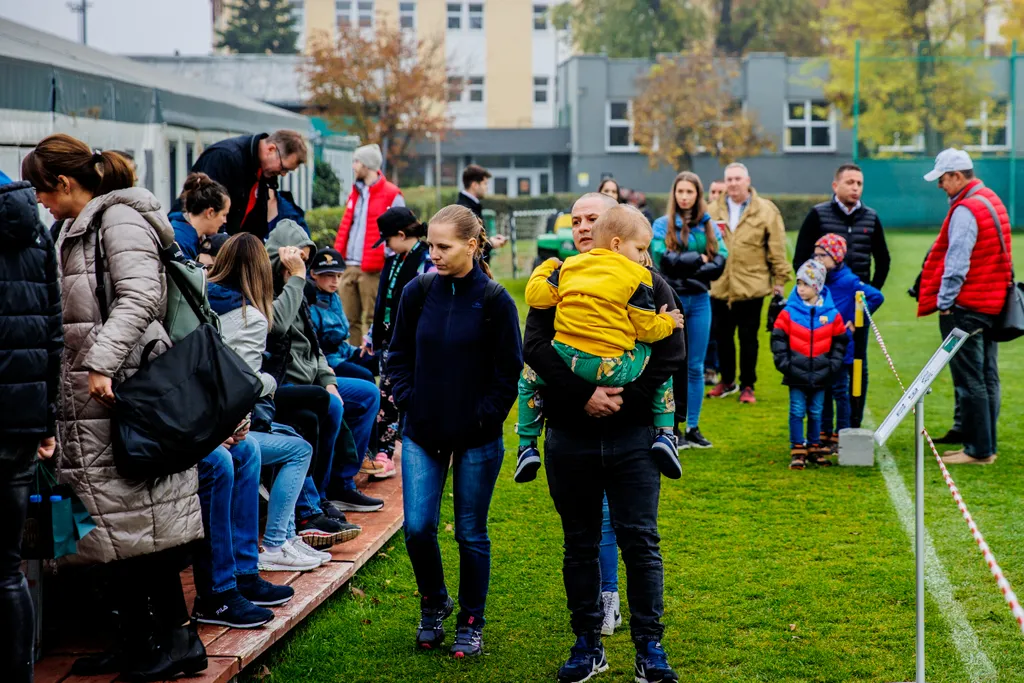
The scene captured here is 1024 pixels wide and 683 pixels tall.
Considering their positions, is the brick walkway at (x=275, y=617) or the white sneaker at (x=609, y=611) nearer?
the brick walkway at (x=275, y=617)

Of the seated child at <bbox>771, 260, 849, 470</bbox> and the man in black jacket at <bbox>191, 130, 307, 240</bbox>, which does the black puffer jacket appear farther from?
the seated child at <bbox>771, 260, 849, 470</bbox>

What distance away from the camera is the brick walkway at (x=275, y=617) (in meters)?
4.81

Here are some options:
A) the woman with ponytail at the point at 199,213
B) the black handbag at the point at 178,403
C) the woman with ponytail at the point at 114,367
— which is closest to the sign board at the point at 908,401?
the black handbag at the point at 178,403

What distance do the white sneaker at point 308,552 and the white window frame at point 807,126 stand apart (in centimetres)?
4944

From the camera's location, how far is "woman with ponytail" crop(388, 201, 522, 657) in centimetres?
516

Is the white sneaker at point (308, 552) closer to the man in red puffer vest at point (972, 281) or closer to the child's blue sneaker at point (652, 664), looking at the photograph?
the child's blue sneaker at point (652, 664)

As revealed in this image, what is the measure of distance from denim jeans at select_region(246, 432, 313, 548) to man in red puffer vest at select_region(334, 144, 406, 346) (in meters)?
5.25

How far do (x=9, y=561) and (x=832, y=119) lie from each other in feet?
173

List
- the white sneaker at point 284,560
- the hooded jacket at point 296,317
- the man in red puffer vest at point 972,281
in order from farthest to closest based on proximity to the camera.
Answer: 1. the man in red puffer vest at point 972,281
2. the hooded jacket at point 296,317
3. the white sneaker at point 284,560

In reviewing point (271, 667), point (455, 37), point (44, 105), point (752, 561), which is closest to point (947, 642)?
point (752, 561)

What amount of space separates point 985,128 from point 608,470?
29.2m

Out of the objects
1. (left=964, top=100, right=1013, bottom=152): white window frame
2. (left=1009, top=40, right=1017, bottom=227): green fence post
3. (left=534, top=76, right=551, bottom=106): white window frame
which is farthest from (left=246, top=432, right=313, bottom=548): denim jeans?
Answer: (left=534, top=76, right=551, bottom=106): white window frame

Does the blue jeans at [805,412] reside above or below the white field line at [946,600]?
above

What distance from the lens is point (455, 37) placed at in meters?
63.2
